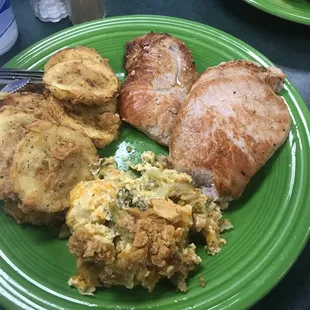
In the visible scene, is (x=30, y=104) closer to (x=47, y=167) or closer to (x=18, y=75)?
(x=18, y=75)

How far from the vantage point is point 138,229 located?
3.69 ft

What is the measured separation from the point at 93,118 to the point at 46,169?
28cm

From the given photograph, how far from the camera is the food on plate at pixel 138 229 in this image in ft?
3.64

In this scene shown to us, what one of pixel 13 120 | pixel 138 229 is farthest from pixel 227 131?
pixel 13 120

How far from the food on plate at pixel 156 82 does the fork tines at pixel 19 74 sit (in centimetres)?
28

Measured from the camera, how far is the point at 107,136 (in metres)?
1.47

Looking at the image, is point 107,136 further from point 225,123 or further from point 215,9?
point 215,9

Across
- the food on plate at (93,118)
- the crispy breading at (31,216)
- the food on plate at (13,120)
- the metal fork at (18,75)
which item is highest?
the metal fork at (18,75)

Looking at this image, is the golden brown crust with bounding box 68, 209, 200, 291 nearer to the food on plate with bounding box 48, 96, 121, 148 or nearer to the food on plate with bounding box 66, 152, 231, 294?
the food on plate with bounding box 66, 152, 231, 294

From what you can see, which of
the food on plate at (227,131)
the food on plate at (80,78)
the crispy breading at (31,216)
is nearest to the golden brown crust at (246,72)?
the food on plate at (227,131)

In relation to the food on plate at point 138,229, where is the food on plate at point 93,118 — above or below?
above

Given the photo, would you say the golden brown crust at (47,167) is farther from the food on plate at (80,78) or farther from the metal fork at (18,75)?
the metal fork at (18,75)

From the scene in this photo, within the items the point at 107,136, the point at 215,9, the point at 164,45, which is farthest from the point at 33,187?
the point at 215,9

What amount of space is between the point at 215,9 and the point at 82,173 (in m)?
1.09
